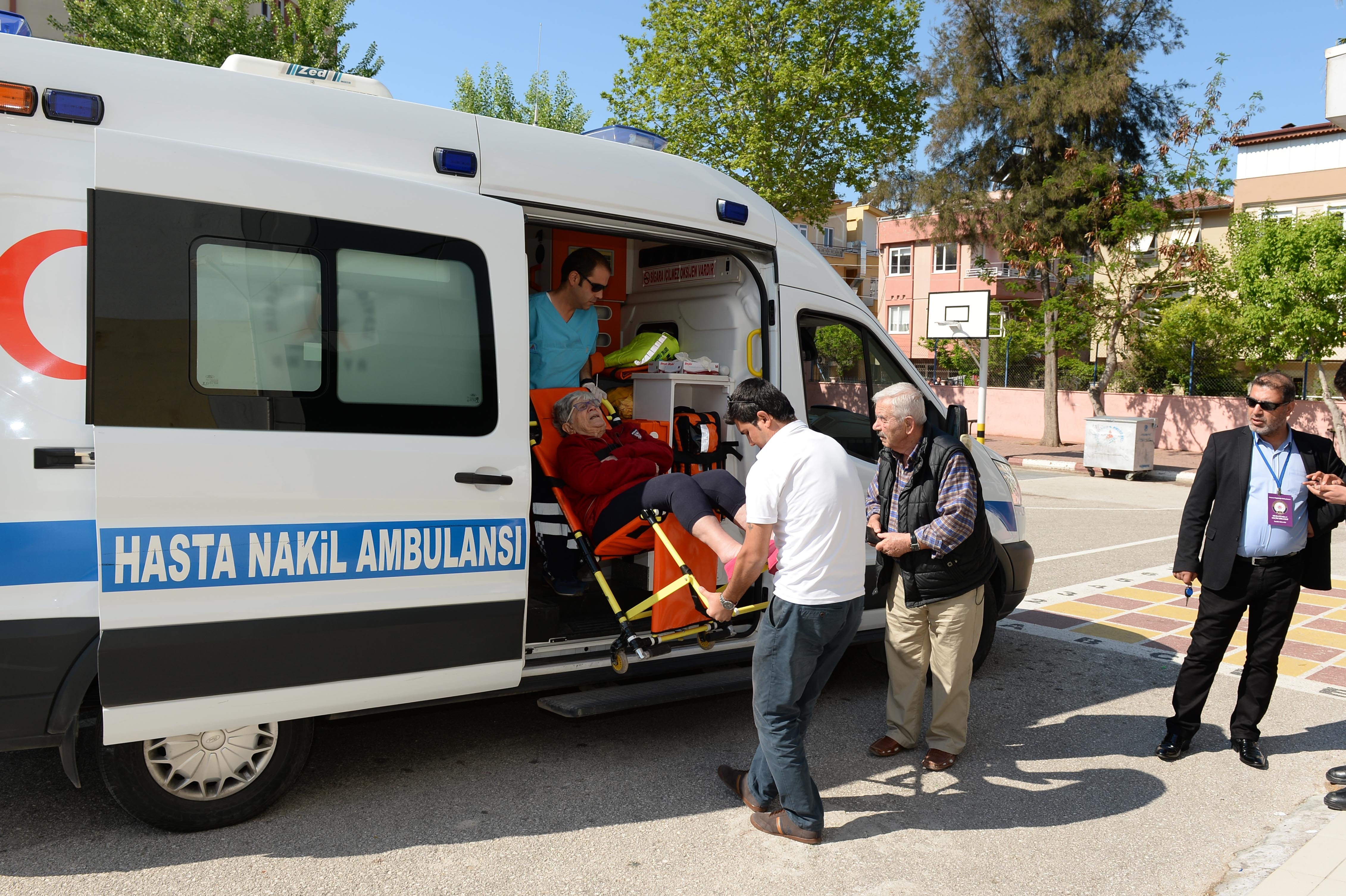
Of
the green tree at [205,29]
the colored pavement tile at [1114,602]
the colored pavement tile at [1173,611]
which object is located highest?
the green tree at [205,29]

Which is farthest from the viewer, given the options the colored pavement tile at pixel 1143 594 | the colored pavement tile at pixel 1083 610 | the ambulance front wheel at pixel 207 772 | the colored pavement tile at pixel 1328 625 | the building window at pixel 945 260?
the building window at pixel 945 260

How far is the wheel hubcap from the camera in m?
3.37

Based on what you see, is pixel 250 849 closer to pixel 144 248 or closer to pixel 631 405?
pixel 144 248

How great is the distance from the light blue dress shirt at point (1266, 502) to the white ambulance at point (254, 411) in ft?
9.44

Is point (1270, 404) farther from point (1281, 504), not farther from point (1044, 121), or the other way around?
point (1044, 121)

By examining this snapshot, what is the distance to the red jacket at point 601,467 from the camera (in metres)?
4.46

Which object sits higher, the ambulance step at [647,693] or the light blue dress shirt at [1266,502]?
the light blue dress shirt at [1266,502]

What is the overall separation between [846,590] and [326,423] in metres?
1.88

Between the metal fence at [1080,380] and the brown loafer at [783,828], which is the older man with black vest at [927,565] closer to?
the brown loafer at [783,828]

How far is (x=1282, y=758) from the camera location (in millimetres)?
4641

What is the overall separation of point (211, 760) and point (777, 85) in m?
18.5

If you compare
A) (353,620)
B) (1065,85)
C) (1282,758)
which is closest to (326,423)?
→ (353,620)

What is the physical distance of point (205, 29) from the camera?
1355 centimetres

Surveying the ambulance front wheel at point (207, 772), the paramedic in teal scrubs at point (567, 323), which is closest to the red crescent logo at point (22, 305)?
the ambulance front wheel at point (207, 772)
